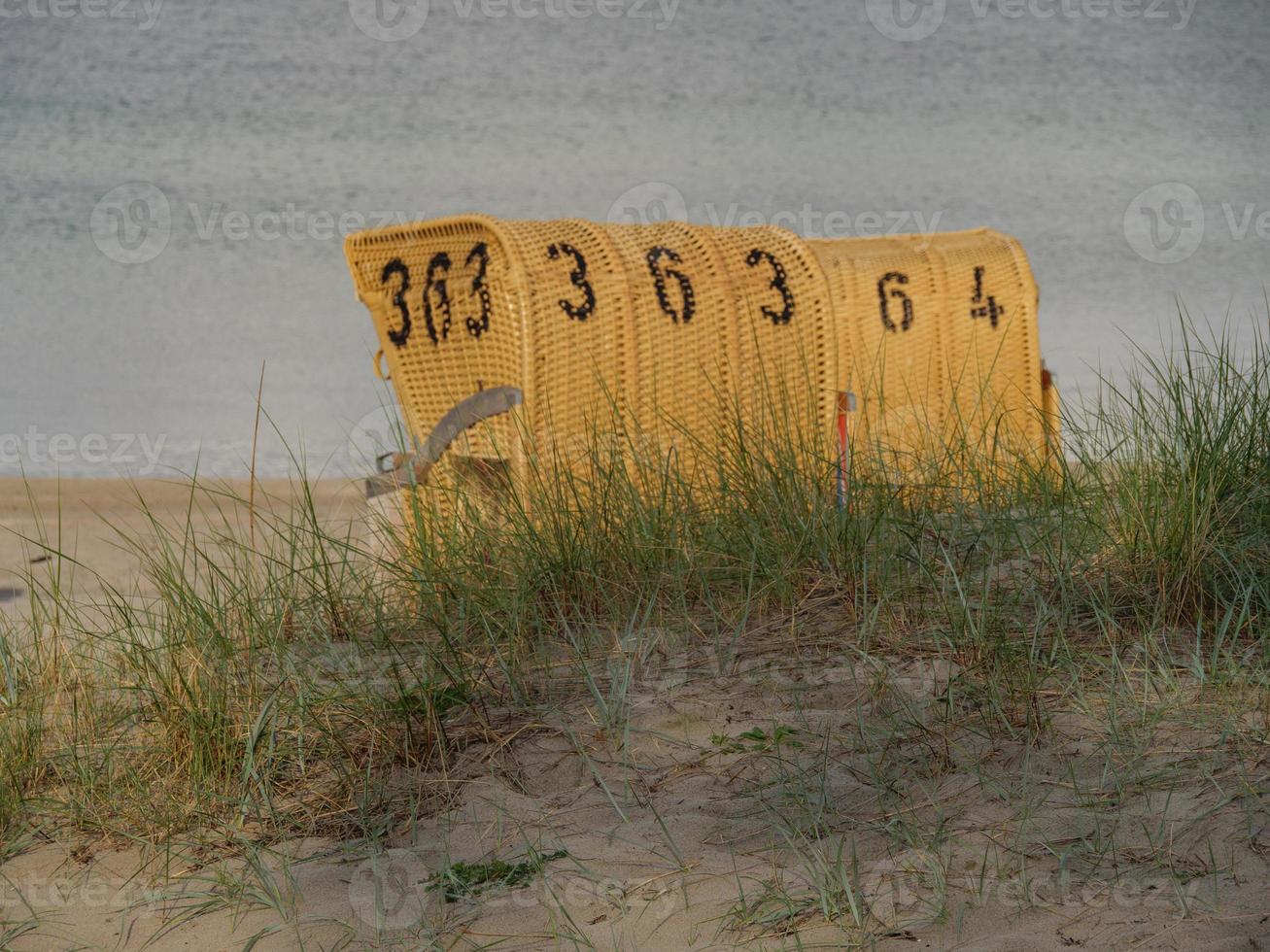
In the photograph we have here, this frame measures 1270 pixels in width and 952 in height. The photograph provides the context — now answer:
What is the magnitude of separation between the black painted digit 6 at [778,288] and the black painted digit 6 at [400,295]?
125 cm

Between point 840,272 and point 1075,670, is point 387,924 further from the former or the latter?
point 840,272

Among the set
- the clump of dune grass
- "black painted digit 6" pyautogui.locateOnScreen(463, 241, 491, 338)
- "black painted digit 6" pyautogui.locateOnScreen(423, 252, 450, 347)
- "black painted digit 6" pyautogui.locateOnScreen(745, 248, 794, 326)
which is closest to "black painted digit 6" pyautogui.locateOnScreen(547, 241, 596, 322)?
"black painted digit 6" pyautogui.locateOnScreen(463, 241, 491, 338)

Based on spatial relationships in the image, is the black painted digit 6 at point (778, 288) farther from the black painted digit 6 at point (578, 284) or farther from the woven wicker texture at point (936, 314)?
the black painted digit 6 at point (578, 284)

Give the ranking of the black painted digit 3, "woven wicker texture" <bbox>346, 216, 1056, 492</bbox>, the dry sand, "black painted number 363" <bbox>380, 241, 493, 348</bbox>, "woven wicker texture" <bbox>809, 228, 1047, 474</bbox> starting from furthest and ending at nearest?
the black painted digit 3 → "woven wicker texture" <bbox>809, 228, 1047, 474</bbox> → "black painted number 363" <bbox>380, 241, 493, 348</bbox> → "woven wicker texture" <bbox>346, 216, 1056, 492</bbox> → the dry sand

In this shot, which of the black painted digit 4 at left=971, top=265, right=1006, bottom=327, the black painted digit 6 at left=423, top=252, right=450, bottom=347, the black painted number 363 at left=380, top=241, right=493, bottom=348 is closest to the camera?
the black painted number 363 at left=380, top=241, right=493, bottom=348

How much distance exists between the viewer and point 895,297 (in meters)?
4.65

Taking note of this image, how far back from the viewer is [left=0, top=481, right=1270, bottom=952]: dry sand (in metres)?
1.54

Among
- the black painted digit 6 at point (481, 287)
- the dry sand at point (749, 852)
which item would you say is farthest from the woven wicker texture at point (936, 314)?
the dry sand at point (749, 852)

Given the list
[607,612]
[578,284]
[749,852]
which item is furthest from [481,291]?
[749,852]

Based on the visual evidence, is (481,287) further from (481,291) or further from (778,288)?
(778,288)

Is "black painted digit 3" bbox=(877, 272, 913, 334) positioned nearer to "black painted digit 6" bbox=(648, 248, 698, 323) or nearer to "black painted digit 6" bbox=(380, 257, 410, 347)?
"black painted digit 6" bbox=(648, 248, 698, 323)

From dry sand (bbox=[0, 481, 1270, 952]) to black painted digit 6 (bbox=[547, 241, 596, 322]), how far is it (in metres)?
1.91

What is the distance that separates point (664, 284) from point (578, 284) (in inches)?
14.0

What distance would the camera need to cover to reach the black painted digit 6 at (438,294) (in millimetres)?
3896
